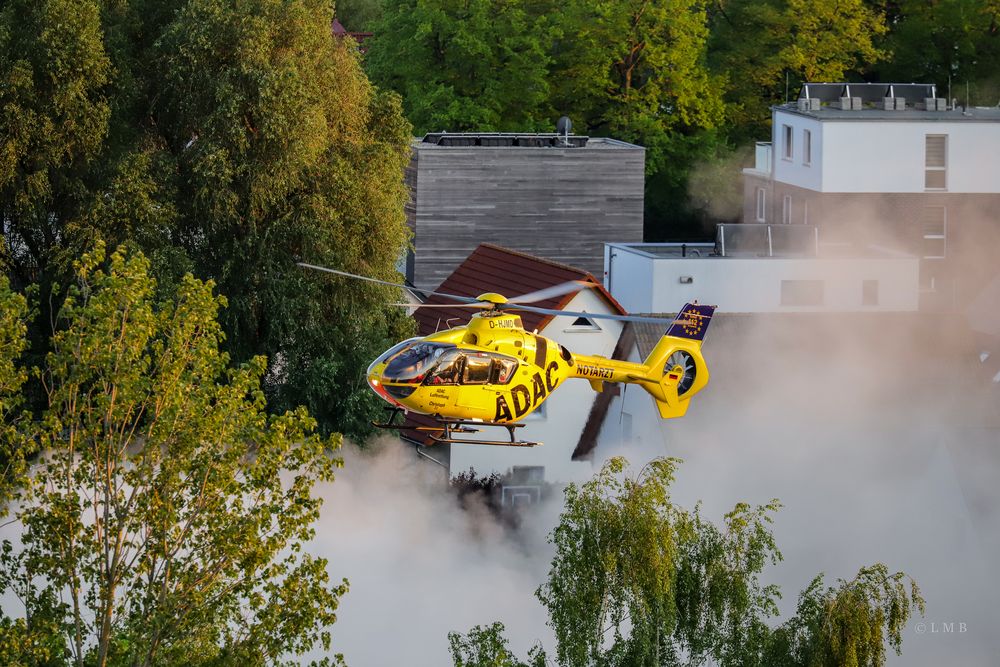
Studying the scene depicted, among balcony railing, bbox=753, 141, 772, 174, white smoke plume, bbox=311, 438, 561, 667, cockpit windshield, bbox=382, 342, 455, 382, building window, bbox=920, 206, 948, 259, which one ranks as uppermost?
balcony railing, bbox=753, 141, 772, 174

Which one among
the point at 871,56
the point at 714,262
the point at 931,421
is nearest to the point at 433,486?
the point at 714,262

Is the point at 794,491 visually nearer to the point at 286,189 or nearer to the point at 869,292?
the point at 869,292

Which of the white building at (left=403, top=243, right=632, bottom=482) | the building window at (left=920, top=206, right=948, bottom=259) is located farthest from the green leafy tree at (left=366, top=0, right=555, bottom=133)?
the white building at (left=403, top=243, right=632, bottom=482)

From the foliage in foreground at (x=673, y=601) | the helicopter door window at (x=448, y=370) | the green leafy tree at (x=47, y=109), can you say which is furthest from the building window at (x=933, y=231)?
the helicopter door window at (x=448, y=370)

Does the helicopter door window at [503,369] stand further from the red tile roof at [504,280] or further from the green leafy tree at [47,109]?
the red tile roof at [504,280]

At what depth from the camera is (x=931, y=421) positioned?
44031 mm

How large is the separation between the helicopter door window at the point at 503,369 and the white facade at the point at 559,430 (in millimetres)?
16825

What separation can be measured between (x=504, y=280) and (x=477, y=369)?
19.3 meters

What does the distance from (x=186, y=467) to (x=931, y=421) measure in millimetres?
25309

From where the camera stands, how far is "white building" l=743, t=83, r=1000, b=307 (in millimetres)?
52781

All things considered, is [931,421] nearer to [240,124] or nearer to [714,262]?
[714,262]

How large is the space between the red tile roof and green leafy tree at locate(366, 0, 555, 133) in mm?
19150

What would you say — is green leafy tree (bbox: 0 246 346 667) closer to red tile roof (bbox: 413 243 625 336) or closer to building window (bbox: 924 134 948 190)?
red tile roof (bbox: 413 243 625 336)

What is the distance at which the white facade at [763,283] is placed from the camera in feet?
148
